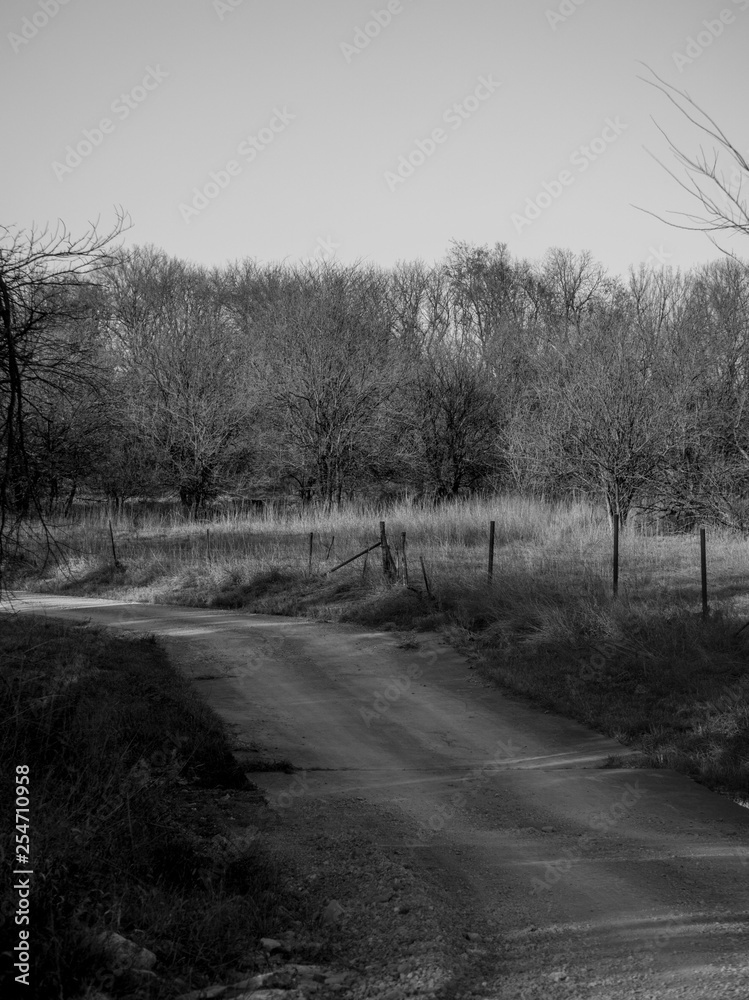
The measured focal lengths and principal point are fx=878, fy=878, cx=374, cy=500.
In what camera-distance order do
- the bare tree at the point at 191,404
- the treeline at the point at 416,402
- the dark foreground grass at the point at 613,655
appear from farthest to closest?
the bare tree at the point at 191,404, the treeline at the point at 416,402, the dark foreground grass at the point at 613,655

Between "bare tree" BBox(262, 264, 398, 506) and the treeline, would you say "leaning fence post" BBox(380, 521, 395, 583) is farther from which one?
"bare tree" BBox(262, 264, 398, 506)

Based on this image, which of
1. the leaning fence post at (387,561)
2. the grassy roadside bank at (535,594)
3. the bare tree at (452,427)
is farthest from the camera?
the bare tree at (452,427)

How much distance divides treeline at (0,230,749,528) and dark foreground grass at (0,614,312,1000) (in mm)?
18765

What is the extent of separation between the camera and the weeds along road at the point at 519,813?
4.57 m

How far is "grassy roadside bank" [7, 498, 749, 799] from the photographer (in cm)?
937

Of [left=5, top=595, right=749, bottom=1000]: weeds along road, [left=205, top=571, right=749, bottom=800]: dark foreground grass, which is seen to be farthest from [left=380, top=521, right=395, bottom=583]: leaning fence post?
[left=5, top=595, right=749, bottom=1000]: weeds along road

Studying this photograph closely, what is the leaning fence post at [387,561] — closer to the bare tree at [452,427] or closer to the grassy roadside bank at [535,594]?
the grassy roadside bank at [535,594]

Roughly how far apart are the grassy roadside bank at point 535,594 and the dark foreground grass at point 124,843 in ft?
14.1

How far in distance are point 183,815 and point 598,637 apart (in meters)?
6.78

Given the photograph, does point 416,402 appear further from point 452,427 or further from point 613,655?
point 613,655

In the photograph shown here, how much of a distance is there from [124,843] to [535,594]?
9517 mm

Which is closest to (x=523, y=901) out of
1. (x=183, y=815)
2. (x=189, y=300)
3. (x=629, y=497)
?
(x=183, y=815)

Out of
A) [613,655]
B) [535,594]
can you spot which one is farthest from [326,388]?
[613,655]

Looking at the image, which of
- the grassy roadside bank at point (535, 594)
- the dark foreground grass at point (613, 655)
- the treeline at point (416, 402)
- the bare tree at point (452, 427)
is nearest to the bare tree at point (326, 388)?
the treeline at point (416, 402)
